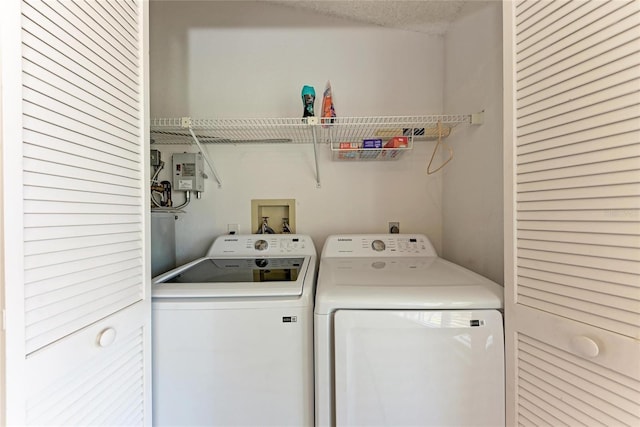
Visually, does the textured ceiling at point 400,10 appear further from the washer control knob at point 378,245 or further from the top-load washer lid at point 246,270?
the top-load washer lid at point 246,270

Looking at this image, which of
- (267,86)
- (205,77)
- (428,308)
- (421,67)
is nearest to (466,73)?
(421,67)

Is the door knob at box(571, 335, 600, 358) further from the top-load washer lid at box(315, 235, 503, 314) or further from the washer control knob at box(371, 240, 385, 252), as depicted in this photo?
the washer control knob at box(371, 240, 385, 252)

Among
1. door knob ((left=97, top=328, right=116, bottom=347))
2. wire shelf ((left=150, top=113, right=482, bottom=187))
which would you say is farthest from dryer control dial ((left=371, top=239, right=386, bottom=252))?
door knob ((left=97, top=328, right=116, bottom=347))

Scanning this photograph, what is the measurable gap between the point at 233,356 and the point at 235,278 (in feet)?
1.11

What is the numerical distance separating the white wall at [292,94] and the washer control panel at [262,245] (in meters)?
0.17

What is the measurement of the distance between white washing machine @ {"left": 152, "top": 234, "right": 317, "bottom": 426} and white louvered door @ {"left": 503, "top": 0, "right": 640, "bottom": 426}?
74cm

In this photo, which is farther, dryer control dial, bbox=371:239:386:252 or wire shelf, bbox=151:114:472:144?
dryer control dial, bbox=371:239:386:252

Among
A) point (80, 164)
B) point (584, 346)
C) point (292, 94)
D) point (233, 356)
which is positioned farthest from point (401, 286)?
point (292, 94)

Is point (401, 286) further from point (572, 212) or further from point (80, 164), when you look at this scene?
point (80, 164)

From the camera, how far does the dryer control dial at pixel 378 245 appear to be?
5.69 ft

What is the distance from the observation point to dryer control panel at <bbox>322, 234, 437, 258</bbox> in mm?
1720

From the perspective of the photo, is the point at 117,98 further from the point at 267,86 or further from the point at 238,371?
the point at 267,86

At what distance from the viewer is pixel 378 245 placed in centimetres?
175

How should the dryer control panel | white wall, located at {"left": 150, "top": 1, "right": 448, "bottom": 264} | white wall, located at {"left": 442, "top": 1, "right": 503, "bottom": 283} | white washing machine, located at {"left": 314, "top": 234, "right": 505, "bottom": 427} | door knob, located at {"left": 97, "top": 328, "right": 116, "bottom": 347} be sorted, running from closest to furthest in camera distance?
1. door knob, located at {"left": 97, "top": 328, "right": 116, "bottom": 347}
2. white washing machine, located at {"left": 314, "top": 234, "right": 505, "bottom": 427}
3. white wall, located at {"left": 442, "top": 1, "right": 503, "bottom": 283}
4. the dryer control panel
5. white wall, located at {"left": 150, "top": 1, "right": 448, "bottom": 264}
